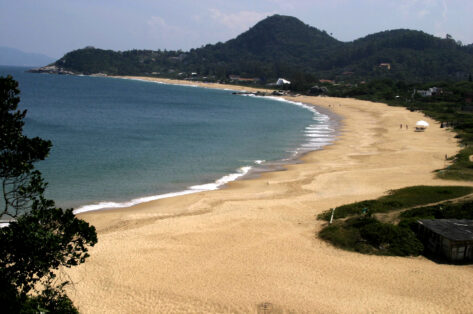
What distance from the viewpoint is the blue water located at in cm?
2805

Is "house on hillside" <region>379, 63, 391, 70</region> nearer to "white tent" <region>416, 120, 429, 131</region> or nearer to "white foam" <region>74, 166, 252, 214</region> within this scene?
"white tent" <region>416, 120, 429, 131</region>

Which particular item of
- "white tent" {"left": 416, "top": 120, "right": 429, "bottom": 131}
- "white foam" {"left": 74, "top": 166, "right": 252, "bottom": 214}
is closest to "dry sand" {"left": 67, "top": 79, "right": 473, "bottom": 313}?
"white foam" {"left": 74, "top": 166, "right": 252, "bottom": 214}

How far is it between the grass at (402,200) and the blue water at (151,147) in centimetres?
1067

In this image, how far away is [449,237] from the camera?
1572cm

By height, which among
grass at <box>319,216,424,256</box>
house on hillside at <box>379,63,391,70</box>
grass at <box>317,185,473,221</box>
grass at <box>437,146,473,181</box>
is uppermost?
house on hillside at <box>379,63,391,70</box>

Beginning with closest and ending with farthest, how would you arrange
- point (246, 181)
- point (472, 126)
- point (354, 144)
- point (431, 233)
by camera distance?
point (431, 233) < point (246, 181) < point (354, 144) < point (472, 126)

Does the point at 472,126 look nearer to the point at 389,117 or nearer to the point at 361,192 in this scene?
the point at 389,117

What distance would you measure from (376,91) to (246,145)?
85.5 meters

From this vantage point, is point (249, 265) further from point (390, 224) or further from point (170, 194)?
point (170, 194)

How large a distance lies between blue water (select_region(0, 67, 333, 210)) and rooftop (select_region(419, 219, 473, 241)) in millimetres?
15187

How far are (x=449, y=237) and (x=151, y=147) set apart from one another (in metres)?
31.8

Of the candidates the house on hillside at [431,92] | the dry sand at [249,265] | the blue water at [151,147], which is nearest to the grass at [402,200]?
the dry sand at [249,265]

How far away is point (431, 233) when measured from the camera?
16719 mm

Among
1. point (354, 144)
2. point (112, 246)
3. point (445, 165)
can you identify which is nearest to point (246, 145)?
point (354, 144)
